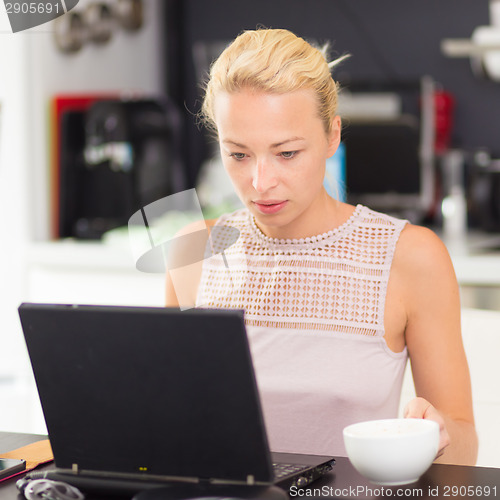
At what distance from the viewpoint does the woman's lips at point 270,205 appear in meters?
1.26

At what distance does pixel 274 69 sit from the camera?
125cm

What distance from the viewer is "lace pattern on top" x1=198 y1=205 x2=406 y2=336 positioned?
1.39 meters

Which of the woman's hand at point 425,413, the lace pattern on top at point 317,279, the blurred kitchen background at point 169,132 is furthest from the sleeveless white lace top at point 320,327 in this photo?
the blurred kitchen background at point 169,132

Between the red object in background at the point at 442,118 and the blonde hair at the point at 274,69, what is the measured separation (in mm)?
1981

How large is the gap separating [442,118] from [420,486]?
2538mm

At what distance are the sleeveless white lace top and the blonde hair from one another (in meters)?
0.22

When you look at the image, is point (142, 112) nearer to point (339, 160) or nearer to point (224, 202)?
point (224, 202)

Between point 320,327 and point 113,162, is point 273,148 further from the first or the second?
point 113,162

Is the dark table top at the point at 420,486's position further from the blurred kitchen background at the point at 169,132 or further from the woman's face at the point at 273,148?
the blurred kitchen background at the point at 169,132

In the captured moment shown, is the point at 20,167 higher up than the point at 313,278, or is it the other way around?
the point at 20,167

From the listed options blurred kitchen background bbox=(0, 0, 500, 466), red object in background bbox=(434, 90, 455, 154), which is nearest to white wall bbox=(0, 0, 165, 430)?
blurred kitchen background bbox=(0, 0, 500, 466)

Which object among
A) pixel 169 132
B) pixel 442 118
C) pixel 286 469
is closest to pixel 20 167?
pixel 169 132

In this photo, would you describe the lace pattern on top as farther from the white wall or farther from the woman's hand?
the white wall

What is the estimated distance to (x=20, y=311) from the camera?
2.85 ft
